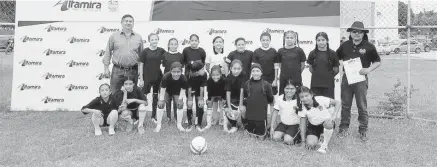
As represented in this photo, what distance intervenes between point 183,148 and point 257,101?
135 centimetres

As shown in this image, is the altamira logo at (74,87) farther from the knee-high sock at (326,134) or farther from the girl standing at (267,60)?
the knee-high sock at (326,134)

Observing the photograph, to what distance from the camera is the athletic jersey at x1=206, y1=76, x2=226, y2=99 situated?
20.0 ft

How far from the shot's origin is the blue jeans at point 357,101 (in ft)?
18.5

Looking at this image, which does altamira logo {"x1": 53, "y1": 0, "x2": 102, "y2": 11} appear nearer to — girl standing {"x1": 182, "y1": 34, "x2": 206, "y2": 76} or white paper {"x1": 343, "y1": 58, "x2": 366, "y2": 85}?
girl standing {"x1": 182, "y1": 34, "x2": 206, "y2": 76}

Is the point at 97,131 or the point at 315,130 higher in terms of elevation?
the point at 315,130

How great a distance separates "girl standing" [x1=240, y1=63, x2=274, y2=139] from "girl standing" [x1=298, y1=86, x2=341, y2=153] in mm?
579

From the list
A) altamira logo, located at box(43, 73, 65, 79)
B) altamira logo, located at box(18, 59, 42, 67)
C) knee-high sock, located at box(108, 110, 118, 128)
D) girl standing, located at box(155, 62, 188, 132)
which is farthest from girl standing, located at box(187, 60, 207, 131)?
altamira logo, located at box(18, 59, 42, 67)

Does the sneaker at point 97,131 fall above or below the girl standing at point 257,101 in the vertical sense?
below

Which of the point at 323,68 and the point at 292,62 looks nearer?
the point at 323,68

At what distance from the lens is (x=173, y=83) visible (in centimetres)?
609

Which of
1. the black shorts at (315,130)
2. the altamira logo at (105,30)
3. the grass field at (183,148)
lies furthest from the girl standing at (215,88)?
the altamira logo at (105,30)

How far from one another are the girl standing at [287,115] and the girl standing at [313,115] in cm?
15

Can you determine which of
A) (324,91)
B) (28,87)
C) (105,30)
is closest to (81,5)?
(105,30)

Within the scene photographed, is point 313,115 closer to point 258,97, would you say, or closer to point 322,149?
point 322,149
